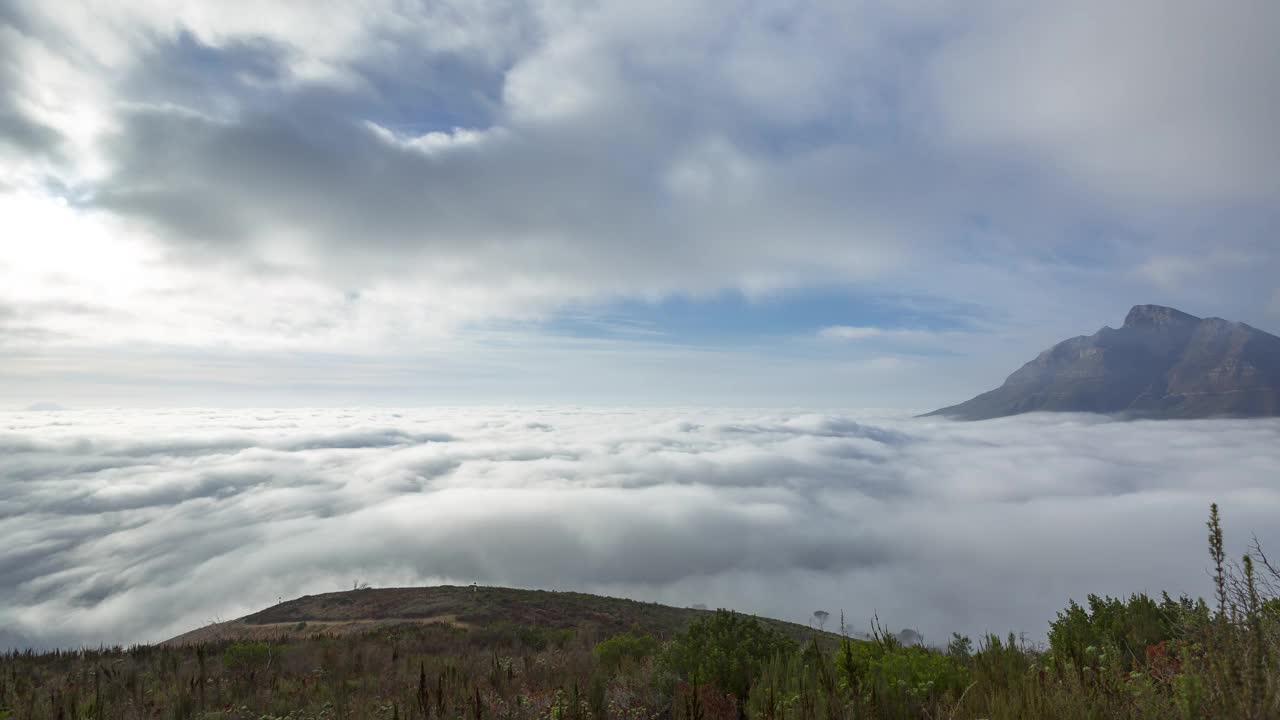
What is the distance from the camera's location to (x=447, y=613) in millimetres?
31234

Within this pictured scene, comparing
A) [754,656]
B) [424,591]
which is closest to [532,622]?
[424,591]

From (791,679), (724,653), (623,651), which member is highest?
(791,679)

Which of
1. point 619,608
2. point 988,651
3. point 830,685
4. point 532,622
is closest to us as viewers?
point 830,685

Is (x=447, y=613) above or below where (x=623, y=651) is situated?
below

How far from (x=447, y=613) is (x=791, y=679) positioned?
98.6 ft

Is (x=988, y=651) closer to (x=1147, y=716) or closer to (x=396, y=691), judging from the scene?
(x=1147, y=716)

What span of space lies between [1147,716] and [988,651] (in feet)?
11.8

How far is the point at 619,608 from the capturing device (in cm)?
3494

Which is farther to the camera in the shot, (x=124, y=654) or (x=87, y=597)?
(x=87, y=597)

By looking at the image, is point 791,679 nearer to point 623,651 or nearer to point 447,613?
point 623,651

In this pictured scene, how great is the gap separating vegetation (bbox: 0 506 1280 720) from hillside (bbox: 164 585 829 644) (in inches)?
657

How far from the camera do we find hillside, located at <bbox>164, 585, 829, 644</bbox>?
28.3m

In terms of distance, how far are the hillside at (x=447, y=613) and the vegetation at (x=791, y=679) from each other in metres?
16.7

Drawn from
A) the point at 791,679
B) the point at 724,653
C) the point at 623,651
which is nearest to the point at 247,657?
the point at 623,651
